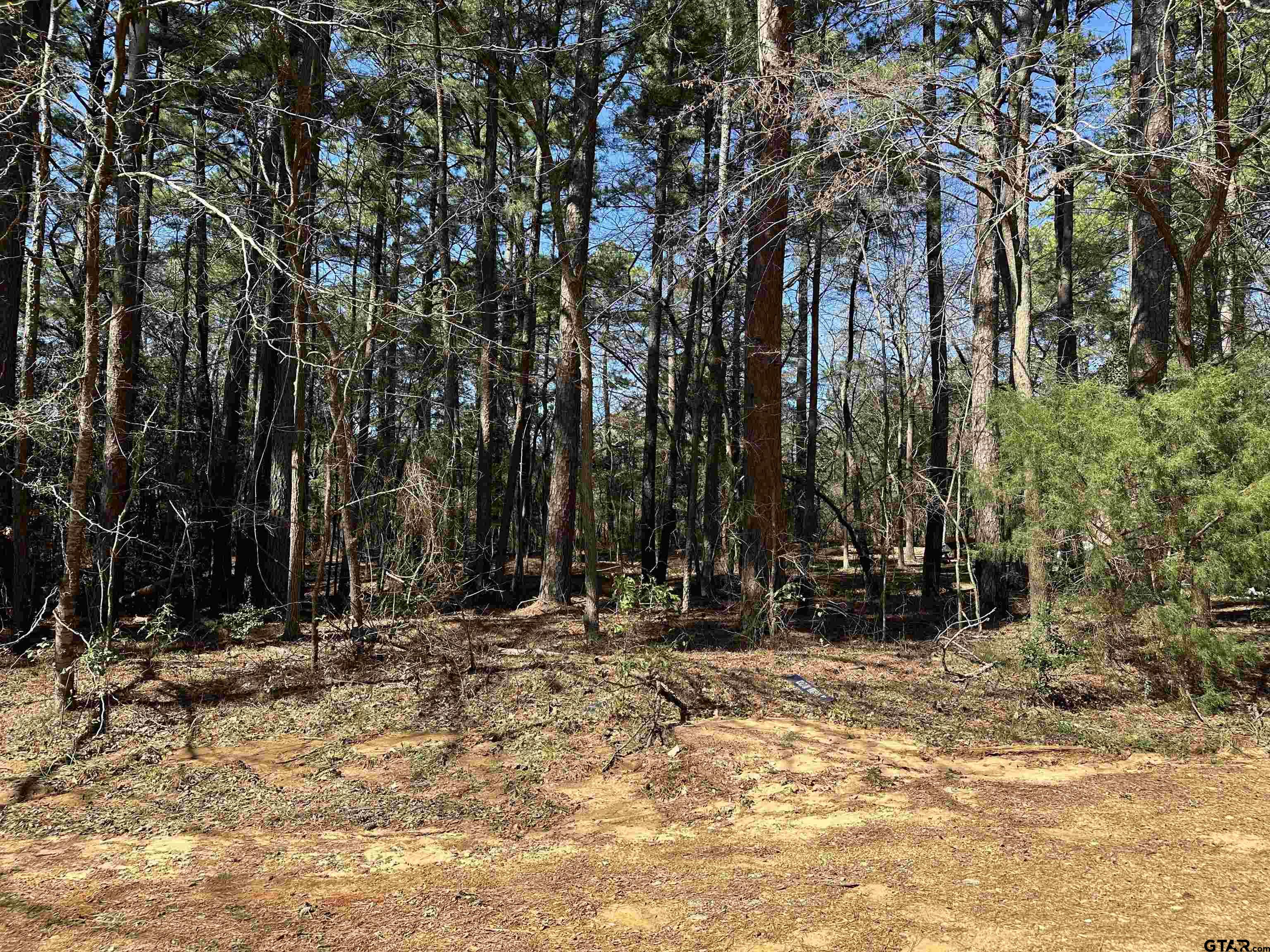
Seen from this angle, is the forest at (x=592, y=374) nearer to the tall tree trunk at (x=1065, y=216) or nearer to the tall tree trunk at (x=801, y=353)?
the tall tree trunk at (x=1065, y=216)

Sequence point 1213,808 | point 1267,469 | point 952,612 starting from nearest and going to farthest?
point 1213,808 → point 1267,469 → point 952,612

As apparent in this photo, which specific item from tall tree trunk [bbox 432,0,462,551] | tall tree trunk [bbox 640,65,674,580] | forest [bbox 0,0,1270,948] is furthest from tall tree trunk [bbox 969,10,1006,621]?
tall tree trunk [bbox 640,65,674,580]

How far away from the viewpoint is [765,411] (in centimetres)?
895

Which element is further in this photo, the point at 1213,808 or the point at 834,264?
the point at 834,264

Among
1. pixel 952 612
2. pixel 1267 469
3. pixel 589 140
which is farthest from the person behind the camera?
pixel 952 612

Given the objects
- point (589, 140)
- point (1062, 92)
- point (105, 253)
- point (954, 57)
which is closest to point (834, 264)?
point (954, 57)

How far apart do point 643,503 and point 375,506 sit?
6.10 metres

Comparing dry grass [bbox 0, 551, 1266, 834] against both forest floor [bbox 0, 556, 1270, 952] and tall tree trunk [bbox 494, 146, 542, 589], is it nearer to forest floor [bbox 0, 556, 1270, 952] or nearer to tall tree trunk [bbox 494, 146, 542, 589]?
forest floor [bbox 0, 556, 1270, 952]

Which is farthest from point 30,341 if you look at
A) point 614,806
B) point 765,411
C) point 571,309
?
point 765,411

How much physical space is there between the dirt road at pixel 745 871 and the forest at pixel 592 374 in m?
0.28

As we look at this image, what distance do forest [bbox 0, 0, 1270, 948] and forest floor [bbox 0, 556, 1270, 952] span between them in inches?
4.2

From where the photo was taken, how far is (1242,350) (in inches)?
254

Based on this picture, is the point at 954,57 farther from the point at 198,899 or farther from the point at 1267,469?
the point at 198,899

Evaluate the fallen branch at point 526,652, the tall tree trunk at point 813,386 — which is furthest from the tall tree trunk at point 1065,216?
the fallen branch at point 526,652
